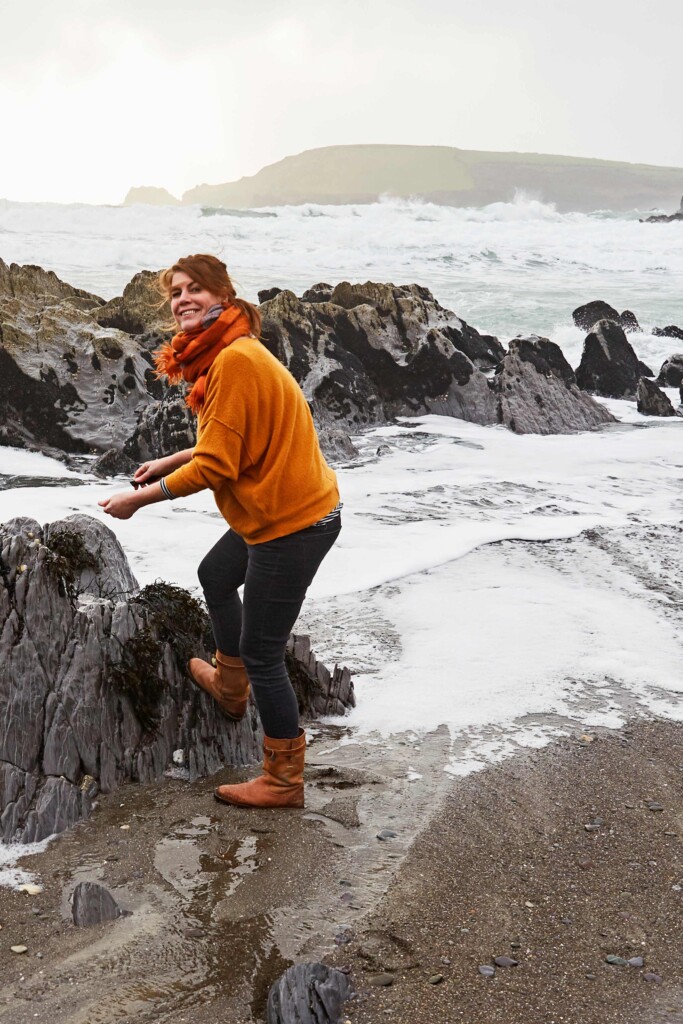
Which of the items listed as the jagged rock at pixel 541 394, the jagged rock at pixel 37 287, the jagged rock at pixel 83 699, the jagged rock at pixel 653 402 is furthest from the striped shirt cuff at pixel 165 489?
the jagged rock at pixel 653 402

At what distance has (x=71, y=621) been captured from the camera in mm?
2938

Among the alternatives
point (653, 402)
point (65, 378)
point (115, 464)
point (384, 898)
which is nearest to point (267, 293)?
point (65, 378)

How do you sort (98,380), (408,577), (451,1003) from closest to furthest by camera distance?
(451,1003) → (408,577) → (98,380)

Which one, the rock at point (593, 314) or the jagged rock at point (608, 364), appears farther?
the rock at point (593, 314)

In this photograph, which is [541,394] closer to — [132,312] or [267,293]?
[267,293]

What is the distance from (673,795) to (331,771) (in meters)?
1.08

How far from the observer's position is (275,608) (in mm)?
2633

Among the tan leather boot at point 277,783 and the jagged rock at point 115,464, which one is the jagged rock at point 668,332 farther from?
the tan leather boot at point 277,783

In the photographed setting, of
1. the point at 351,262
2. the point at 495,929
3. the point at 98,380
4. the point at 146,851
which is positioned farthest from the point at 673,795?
the point at 351,262

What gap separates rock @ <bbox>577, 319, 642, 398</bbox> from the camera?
12.8 m

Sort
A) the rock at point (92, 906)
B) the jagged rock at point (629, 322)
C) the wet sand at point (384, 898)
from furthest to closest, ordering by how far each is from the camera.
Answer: the jagged rock at point (629, 322) → the rock at point (92, 906) → the wet sand at point (384, 898)

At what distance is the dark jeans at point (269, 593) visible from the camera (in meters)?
2.59

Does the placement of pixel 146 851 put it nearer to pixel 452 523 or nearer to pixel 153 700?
pixel 153 700

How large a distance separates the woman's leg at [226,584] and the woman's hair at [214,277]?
646 mm
